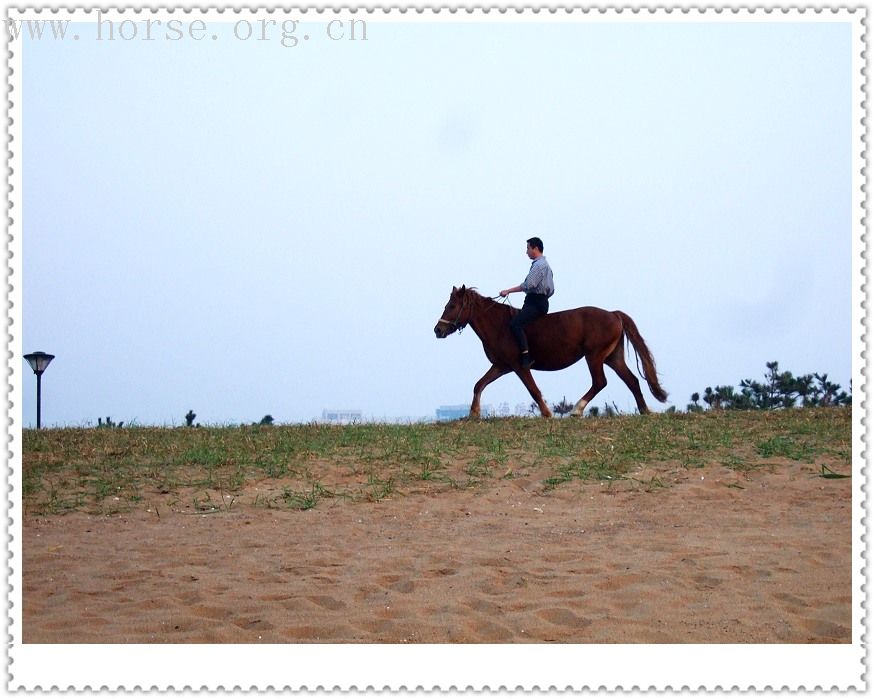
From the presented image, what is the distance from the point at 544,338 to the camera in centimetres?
1307

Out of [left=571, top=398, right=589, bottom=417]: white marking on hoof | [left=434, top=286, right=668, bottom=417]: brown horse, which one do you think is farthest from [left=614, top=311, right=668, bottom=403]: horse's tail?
[left=571, top=398, right=589, bottom=417]: white marking on hoof

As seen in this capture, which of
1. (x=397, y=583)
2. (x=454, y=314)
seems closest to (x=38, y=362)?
(x=454, y=314)

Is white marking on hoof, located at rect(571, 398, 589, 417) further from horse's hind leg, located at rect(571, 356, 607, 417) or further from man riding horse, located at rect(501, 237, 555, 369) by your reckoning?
man riding horse, located at rect(501, 237, 555, 369)

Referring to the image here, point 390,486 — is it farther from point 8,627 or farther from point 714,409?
point 714,409

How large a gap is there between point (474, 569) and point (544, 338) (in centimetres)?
717

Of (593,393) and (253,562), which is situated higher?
(593,393)

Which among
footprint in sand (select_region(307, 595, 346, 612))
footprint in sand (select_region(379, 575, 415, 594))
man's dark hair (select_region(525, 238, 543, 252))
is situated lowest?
footprint in sand (select_region(307, 595, 346, 612))

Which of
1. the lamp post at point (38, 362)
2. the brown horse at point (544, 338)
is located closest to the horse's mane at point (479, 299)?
the brown horse at point (544, 338)

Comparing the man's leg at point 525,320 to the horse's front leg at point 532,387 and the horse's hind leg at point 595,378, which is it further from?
the horse's hind leg at point 595,378

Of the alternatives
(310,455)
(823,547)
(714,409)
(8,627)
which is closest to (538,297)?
(714,409)

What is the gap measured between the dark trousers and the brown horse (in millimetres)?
158

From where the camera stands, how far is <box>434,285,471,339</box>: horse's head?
1313 centimetres

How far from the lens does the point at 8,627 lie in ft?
16.2

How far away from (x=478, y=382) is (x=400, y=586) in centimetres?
728
